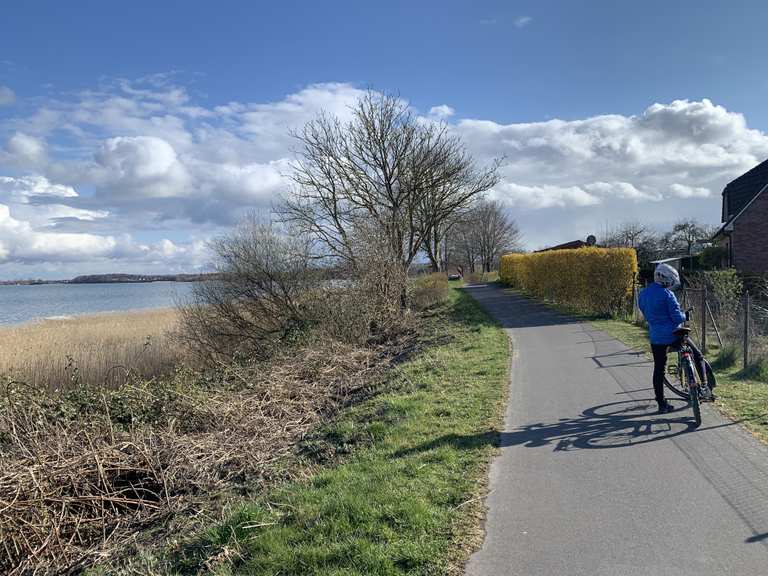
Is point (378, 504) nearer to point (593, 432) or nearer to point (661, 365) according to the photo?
point (593, 432)

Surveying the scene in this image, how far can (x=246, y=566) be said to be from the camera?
4.13 m

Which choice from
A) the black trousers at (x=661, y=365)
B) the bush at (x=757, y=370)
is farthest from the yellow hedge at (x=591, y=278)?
the black trousers at (x=661, y=365)

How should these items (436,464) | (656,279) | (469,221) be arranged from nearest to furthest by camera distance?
(436,464)
(656,279)
(469,221)

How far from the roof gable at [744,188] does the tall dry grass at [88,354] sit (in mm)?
28201

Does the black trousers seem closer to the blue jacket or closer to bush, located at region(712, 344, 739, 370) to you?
the blue jacket

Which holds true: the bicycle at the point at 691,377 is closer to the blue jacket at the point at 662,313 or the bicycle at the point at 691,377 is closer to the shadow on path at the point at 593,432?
the blue jacket at the point at 662,313

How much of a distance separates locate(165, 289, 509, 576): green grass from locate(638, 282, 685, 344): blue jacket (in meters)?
2.18

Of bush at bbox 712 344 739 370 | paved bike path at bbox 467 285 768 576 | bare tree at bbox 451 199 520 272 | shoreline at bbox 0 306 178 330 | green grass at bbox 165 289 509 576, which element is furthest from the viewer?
bare tree at bbox 451 199 520 272

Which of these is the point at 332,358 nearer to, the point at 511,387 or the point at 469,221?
the point at 511,387

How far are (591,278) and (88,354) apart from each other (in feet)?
51.6

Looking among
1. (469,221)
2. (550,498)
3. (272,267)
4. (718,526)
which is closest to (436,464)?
(550,498)

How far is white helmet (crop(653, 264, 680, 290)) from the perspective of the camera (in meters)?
6.71

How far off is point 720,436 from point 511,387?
3307mm

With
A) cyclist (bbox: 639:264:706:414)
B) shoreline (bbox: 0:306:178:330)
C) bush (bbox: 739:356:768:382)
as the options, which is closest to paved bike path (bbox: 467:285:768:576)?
cyclist (bbox: 639:264:706:414)
